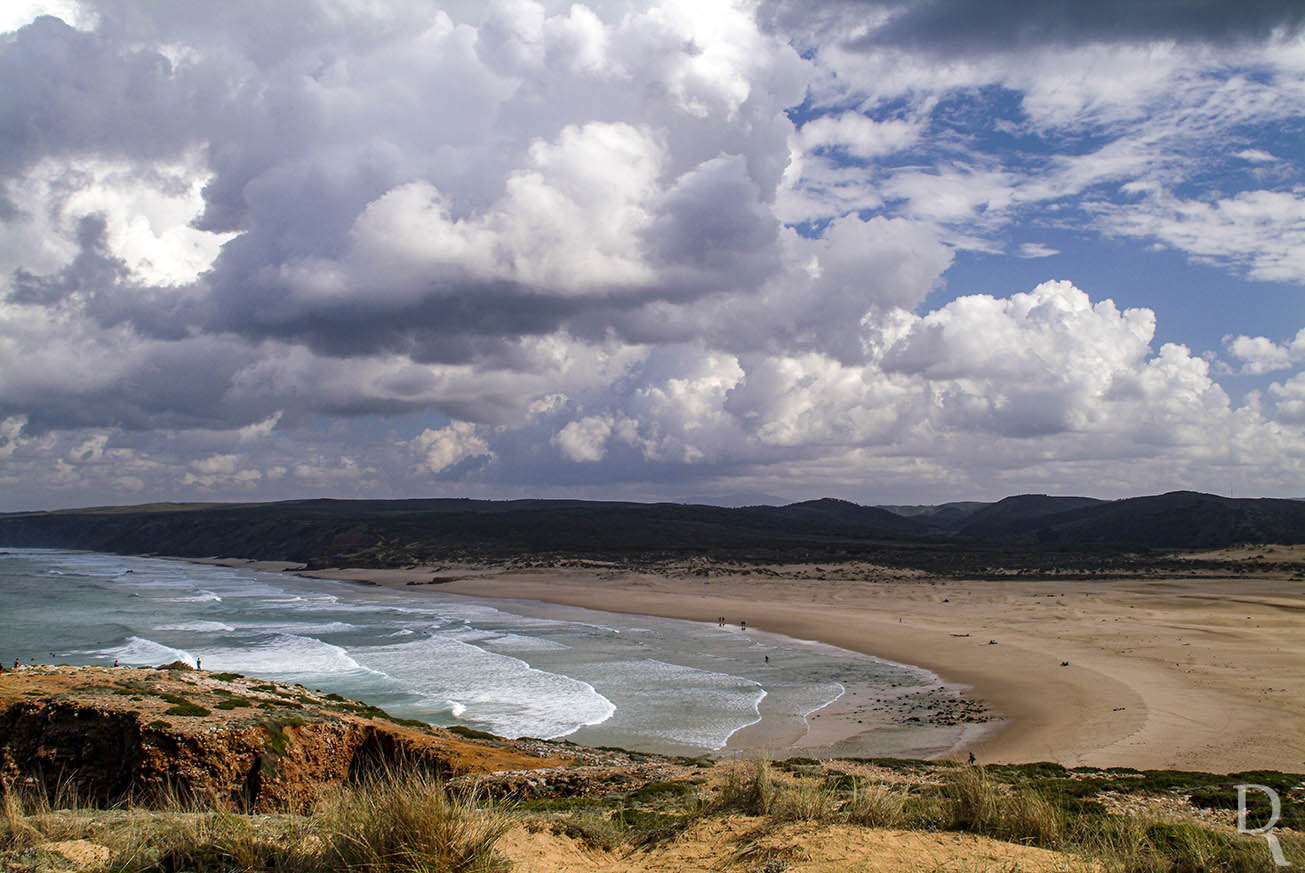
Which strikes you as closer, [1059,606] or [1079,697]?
[1079,697]

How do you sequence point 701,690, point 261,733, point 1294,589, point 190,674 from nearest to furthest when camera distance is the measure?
1. point 261,733
2. point 190,674
3. point 701,690
4. point 1294,589

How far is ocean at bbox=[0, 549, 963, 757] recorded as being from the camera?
74.6 feet

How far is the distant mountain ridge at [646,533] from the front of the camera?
102 metres

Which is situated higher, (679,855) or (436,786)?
(436,786)

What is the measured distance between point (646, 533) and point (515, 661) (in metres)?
94.6

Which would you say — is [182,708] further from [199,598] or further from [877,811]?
[199,598]

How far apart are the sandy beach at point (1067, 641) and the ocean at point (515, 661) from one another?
205 cm

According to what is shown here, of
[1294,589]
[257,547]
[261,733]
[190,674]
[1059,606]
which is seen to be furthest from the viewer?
[257,547]

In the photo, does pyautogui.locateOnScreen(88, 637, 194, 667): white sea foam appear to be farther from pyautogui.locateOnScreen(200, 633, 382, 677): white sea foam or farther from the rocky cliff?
the rocky cliff

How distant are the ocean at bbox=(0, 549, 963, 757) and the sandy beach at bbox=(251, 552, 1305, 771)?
2047 millimetres

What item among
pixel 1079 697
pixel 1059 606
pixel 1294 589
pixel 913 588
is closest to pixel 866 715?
pixel 1079 697

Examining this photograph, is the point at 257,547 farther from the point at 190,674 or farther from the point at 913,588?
the point at 190,674

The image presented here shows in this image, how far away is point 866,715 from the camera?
23359 mm

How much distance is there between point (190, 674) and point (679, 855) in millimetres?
14308
